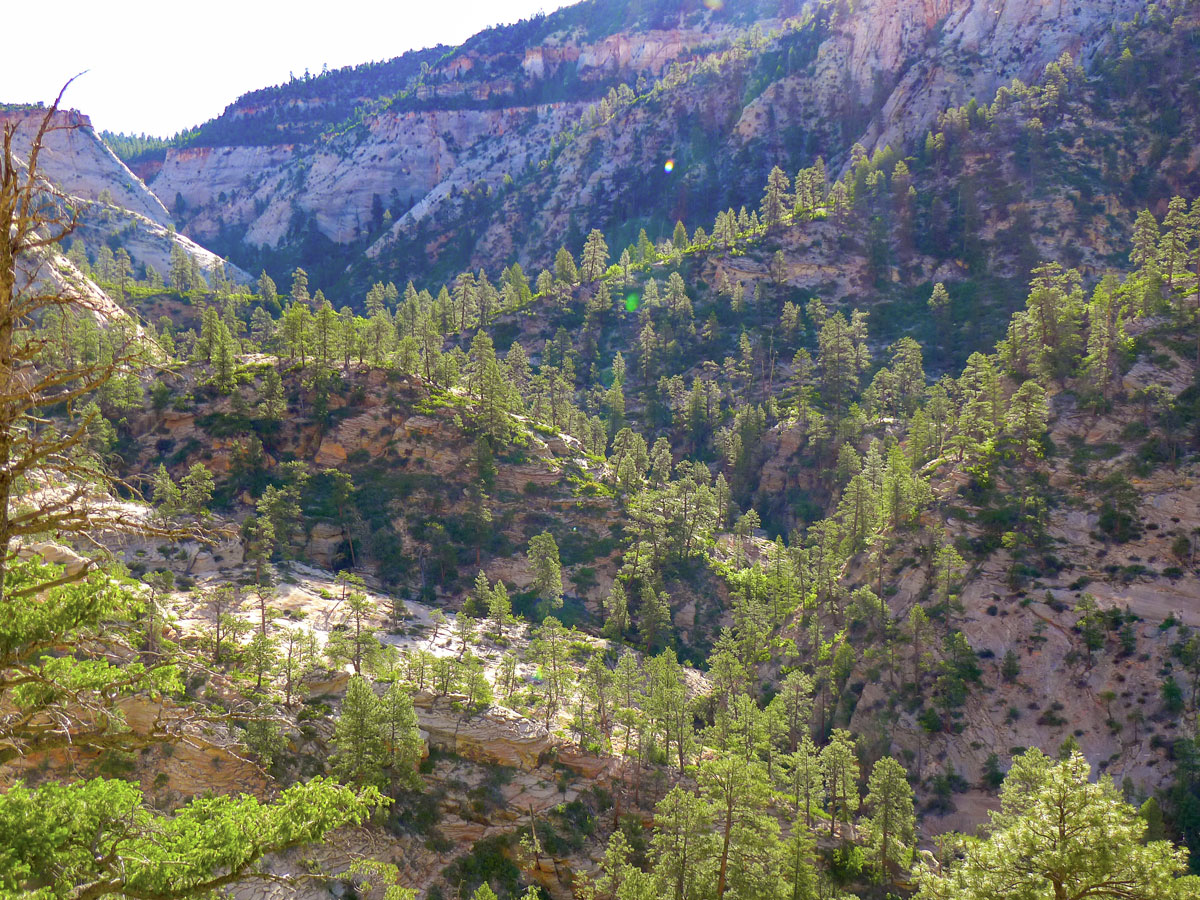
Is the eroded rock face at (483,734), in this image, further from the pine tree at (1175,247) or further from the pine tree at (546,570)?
the pine tree at (1175,247)

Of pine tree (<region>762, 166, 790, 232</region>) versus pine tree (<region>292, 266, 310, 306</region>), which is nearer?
pine tree (<region>762, 166, 790, 232</region>)

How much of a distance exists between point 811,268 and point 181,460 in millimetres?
125892

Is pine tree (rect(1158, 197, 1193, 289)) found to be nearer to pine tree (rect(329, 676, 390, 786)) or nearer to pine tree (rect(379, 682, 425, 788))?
pine tree (rect(379, 682, 425, 788))

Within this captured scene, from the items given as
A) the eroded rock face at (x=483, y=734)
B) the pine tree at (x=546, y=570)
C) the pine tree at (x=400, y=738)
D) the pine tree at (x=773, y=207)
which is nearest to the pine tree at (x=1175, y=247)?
the pine tree at (x=773, y=207)

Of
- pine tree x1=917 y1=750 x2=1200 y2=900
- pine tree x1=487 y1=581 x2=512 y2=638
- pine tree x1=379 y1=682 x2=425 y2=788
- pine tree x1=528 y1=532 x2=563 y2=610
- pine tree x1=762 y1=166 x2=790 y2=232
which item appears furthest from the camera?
pine tree x1=762 y1=166 x2=790 y2=232

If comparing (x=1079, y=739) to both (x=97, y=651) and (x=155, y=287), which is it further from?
(x=155, y=287)

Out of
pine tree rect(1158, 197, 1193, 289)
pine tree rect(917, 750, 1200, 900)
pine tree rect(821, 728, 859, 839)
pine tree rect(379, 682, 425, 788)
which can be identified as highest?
pine tree rect(1158, 197, 1193, 289)

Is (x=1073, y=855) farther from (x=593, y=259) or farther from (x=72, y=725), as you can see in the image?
(x=593, y=259)

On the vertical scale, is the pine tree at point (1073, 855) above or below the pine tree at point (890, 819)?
above

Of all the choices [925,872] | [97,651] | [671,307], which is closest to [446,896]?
[925,872]

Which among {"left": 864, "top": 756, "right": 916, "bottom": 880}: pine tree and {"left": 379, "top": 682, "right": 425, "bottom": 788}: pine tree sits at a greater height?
{"left": 379, "top": 682, "right": 425, "bottom": 788}: pine tree

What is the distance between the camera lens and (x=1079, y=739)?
2283 inches

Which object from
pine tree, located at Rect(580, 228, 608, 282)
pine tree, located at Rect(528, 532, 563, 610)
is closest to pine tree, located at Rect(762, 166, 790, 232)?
pine tree, located at Rect(580, 228, 608, 282)

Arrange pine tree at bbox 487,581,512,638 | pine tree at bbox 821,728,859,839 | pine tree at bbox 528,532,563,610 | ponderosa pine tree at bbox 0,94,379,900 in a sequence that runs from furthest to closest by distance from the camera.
A: pine tree at bbox 528,532,563,610, pine tree at bbox 487,581,512,638, pine tree at bbox 821,728,859,839, ponderosa pine tree at bbox 0,94,379,900
